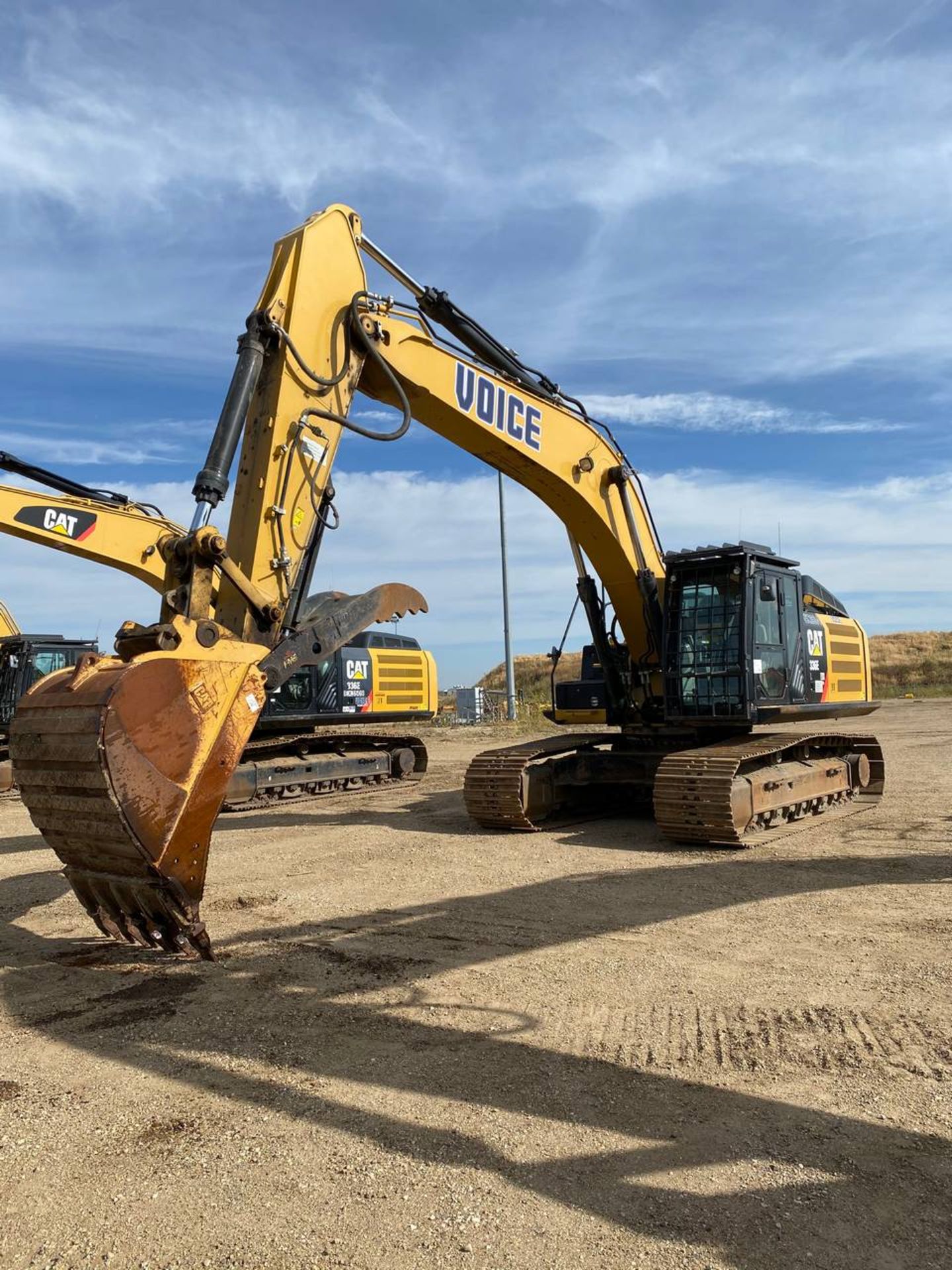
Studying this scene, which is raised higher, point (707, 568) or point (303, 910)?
point (707, 568)

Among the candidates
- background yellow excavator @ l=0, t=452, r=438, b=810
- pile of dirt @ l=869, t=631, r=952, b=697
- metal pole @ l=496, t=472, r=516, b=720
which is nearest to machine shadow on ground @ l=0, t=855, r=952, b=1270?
background yellow excavator @ l=0, t=452, r=438, b=810

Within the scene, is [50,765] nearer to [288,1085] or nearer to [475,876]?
[288,1085]

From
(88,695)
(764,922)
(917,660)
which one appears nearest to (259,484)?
(88,695)

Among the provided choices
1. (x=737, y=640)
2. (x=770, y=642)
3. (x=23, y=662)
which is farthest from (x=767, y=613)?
(x=23, y=662)

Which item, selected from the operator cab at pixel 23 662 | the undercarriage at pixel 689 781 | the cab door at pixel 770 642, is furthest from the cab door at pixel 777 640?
the operator cab at pixel 23 662

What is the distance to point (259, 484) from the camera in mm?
6461

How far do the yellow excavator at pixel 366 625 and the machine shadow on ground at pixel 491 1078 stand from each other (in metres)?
0.52

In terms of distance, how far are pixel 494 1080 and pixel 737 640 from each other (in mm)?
6682

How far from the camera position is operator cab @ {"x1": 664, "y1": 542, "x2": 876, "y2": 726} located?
9.80 metres

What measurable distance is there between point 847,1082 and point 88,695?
3781 millimetres

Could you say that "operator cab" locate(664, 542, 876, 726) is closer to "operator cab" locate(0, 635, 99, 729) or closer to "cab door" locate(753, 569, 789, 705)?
"cab door" locate(753, 569, 789, 705)

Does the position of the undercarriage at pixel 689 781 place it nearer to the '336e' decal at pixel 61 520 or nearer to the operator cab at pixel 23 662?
the '336e' decal at pixel 61 520

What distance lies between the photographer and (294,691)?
14.0m

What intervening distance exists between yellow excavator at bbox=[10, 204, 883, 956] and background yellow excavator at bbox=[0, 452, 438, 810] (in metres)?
0.53
